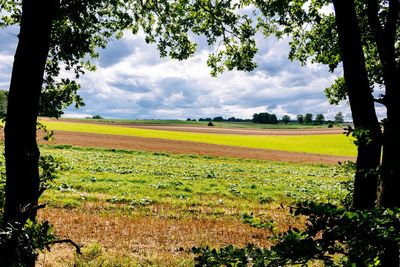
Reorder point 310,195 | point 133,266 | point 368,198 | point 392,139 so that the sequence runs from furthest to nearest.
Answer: point 310,195
point 133,266
point 368,198
point 392,139

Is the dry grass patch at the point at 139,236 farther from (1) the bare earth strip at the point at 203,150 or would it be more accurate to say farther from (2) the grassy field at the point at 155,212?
(1) the bare earth strip at the point at 203,150

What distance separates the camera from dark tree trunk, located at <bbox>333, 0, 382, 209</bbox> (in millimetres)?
5152

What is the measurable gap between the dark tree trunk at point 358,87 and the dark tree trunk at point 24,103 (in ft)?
13.5

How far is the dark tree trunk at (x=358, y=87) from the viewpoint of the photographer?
203 inches

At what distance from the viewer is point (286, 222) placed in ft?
44.2

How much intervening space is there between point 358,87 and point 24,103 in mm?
4650

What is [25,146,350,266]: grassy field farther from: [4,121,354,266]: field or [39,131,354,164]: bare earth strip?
[39,131,354,164]: bare earth strip

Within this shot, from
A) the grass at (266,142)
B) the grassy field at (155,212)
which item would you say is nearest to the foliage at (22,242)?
the grassy field at (155,212)

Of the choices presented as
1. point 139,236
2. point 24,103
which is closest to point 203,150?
point 139,236

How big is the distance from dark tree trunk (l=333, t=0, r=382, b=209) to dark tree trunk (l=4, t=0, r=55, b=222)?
13.5 ft

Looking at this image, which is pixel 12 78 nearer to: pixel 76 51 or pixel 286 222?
pixel 76 51

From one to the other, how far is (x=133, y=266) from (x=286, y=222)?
24.4 ft

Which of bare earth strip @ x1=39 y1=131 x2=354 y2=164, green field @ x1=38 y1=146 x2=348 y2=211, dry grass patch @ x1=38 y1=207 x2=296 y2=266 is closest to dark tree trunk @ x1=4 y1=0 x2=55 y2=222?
dry grass patch @ x1=38 y1=207 x2=296 y2=266

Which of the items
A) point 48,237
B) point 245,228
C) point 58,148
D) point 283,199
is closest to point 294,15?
point 245,228
